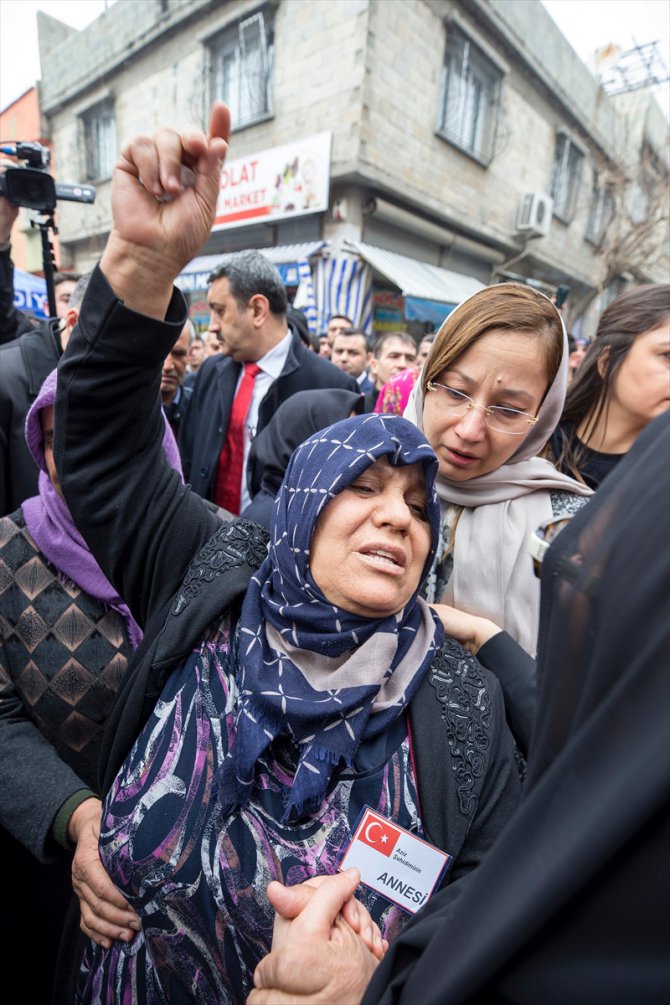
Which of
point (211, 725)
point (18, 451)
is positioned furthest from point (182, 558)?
point (18, 451)

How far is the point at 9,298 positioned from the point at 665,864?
11.0 ft

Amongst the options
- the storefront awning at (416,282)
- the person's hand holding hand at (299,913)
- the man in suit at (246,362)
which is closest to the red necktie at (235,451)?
the man in suit at (246,362)

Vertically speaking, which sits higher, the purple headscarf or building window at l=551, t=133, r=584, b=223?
building window at l=551, t=133, r=584, b=223

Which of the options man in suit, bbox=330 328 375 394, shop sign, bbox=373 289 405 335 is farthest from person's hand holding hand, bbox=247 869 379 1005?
shop sign, bbox=373 289 405 335

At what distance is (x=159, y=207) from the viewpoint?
103 centimetres

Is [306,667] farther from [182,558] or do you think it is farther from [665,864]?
[665,864]

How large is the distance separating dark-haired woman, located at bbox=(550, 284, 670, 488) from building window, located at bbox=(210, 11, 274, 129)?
8.88 m

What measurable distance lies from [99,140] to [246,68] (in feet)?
15.7

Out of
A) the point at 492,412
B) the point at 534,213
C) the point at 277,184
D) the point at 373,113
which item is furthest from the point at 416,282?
the point at 492,412

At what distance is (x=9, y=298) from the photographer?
2.83m

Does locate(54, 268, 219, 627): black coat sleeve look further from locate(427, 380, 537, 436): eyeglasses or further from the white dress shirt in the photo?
the white dress shirt

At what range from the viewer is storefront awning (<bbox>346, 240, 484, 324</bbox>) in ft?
28.4

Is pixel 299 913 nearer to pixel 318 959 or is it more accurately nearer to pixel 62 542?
pixel 318 959

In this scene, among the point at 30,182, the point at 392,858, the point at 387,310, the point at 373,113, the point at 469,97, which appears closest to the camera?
the point at 392,858
